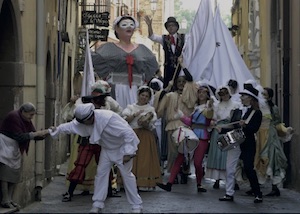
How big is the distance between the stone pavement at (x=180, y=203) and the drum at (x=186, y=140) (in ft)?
2.35

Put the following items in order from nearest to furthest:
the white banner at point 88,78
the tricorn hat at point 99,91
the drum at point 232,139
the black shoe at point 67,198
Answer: the drum at point 232,139 < the tricorn hat at point 99,91 < the black shoe at point 67,198 < the white banner at point 88,78

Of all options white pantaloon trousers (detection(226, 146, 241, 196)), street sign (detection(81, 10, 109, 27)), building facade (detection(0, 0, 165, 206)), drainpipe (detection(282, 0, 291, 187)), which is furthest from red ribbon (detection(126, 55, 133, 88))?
street sign (detection(81, 10, 109, 27))

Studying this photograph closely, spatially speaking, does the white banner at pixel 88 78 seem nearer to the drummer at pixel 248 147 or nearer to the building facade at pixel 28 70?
the building facade at pixel 28 70

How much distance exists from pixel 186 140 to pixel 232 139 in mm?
1783

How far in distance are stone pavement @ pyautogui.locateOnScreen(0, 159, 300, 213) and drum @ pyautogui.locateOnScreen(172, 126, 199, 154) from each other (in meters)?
0.72

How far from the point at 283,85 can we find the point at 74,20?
11861mm

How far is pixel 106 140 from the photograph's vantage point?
1259cm

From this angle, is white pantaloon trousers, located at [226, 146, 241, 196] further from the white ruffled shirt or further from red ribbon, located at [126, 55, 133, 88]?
red ribbon, located at [126, 55, 133, 88]

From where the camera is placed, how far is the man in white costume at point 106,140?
12406 millimetres

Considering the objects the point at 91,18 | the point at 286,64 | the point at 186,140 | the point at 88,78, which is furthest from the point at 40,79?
the point at 91,18

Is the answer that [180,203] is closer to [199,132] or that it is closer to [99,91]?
[99,91]

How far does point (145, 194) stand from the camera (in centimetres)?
1611

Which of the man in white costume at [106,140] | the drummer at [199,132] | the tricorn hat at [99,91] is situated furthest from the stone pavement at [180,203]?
the tricorn hat at [99,91]

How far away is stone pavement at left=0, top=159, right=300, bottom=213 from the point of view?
13.8 m
